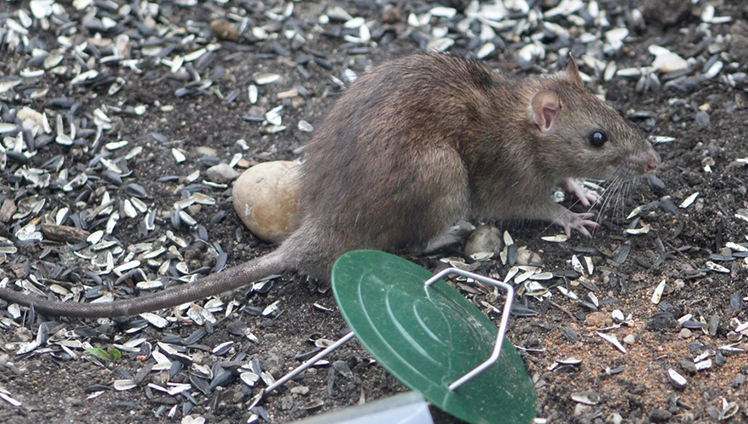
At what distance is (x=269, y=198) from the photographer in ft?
18.1

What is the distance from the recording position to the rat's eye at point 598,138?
5523 millimetres

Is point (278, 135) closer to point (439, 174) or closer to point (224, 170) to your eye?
point (224, 170)

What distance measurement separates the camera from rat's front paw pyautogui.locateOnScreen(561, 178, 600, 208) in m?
6.04

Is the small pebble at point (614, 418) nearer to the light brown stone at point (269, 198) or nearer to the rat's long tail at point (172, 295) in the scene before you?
the rat's long tail at point (172, 295)

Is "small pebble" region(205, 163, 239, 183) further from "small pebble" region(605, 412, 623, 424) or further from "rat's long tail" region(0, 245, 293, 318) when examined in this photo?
"small pebble" region(605, 412, 623, 424)

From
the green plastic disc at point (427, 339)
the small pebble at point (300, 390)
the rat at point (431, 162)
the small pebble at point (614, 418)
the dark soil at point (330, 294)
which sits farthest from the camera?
the rat at point (431, 162)

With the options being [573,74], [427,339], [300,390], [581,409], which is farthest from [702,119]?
[300,390]

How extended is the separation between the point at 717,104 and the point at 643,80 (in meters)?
0.67

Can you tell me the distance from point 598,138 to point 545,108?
1.40 feet

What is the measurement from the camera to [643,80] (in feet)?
22.5

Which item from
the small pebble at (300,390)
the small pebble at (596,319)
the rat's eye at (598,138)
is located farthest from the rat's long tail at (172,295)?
the rat's eye at (598,138)

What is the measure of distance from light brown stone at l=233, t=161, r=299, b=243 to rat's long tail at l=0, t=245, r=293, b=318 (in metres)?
0.48

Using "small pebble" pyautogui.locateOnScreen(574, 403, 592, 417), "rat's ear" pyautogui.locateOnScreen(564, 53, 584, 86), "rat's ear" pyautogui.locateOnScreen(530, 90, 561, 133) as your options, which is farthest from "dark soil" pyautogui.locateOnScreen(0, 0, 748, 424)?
"rat's ear" pyautogui.locateOnScreen(564, 53, 584, 86)

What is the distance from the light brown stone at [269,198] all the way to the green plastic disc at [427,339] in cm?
154
